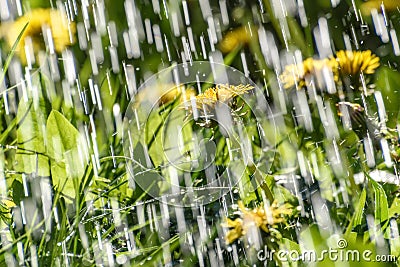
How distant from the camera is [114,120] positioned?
0.77 m

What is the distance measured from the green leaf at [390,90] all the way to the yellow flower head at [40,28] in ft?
1.55

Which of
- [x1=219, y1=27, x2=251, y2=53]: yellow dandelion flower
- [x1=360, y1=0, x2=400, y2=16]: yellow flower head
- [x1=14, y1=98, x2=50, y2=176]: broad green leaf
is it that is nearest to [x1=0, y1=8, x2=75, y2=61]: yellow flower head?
[x1=219, y1=27, x2=251, y2=53]: yellow dandelion flower

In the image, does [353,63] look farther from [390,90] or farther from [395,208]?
[395,208]

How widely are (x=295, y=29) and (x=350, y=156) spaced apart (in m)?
0.34

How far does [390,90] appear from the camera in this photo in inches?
29.6

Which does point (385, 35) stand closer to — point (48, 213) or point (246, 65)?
point (246, 65)

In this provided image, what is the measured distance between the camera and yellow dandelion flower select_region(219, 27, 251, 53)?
3.46 ft

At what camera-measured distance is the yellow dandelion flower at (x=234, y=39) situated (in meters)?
1.05

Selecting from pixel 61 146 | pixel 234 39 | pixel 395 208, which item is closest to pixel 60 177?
pixel 61 146

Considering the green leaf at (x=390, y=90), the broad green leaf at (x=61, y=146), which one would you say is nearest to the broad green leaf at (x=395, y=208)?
the green leaf at (x=390, y=90)

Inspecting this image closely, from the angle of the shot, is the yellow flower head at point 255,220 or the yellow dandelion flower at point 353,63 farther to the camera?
the yellow dandelion flower at point 353,63

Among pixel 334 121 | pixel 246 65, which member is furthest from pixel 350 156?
pixel 246 65

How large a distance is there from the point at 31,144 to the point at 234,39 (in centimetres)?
59

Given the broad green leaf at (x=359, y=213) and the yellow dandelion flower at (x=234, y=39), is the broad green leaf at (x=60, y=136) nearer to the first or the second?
the broad green leaf at (x=359, y=213)
